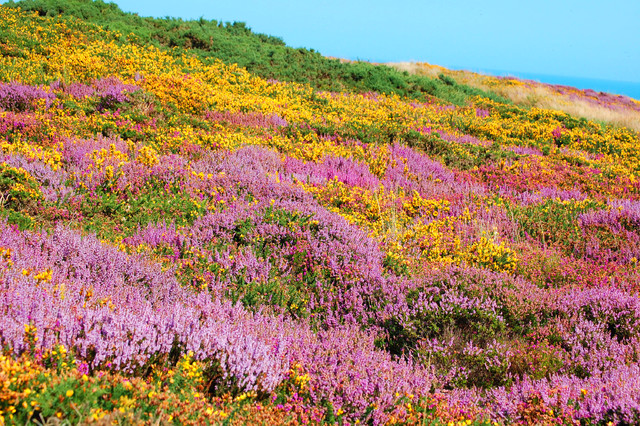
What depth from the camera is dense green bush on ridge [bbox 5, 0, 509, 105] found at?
57.7ft

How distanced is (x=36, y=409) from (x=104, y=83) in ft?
34.0

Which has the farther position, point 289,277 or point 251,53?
point 251,53

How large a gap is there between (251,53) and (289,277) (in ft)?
54.3

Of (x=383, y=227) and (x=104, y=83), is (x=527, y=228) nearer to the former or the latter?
(x=383, y=227)

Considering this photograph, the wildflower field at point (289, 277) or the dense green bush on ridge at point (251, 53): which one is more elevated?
the dense green bush on ridge at point (251, 53)

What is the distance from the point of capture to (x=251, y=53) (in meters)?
18.7

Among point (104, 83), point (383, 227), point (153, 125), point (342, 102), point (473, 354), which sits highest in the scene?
point (342, 102)

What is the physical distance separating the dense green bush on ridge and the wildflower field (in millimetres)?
8558

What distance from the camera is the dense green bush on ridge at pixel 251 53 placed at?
17.6 meters

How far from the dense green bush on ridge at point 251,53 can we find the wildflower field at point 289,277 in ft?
28.1

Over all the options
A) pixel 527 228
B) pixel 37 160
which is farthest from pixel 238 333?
pixel 527 228

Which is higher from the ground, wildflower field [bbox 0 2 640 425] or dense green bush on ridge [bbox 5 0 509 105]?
dense green bush on ridge [bbox 5 0 509 105]

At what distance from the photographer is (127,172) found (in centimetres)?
579

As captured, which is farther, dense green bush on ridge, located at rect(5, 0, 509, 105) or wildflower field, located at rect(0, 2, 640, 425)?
dense green bush on ridge, located at rect(5, 0, 509, 105)
